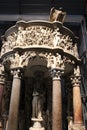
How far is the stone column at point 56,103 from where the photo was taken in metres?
7.27

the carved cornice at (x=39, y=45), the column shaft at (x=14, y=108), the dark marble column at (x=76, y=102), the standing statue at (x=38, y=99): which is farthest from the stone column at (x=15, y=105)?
the dark marble column at (x=76, y=102)

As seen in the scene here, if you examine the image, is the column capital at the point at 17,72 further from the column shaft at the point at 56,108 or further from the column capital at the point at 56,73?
the column shaft at the point at 56,108

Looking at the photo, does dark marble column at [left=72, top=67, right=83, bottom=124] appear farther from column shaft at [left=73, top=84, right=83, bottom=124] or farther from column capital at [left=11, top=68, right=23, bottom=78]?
column capital at [left=11, top=68, right=23, bottom=78]

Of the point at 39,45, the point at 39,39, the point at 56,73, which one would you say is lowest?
the point at 56,73

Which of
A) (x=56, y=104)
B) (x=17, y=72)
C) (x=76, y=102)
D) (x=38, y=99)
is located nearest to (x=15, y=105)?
(x=17, y=72)

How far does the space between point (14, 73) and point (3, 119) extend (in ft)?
7.46

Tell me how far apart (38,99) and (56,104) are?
178cm

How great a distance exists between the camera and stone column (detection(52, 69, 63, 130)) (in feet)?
23.9

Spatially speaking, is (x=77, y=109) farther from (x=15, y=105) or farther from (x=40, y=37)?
(x=40, y=37)

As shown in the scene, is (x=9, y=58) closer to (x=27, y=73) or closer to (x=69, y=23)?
(x=27, y=73)

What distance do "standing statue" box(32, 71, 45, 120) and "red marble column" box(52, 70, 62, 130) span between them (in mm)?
1582

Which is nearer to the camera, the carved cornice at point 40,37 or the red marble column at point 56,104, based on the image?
the red marble column at point 56,104

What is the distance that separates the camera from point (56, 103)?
754 cm

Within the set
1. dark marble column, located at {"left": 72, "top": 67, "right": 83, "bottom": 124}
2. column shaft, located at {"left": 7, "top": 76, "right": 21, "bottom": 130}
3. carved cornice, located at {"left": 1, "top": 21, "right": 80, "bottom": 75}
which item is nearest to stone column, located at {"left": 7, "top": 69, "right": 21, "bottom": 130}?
column shaft, located at {"left": 7, "top": 76, "right": 21, "bottom": 130}
